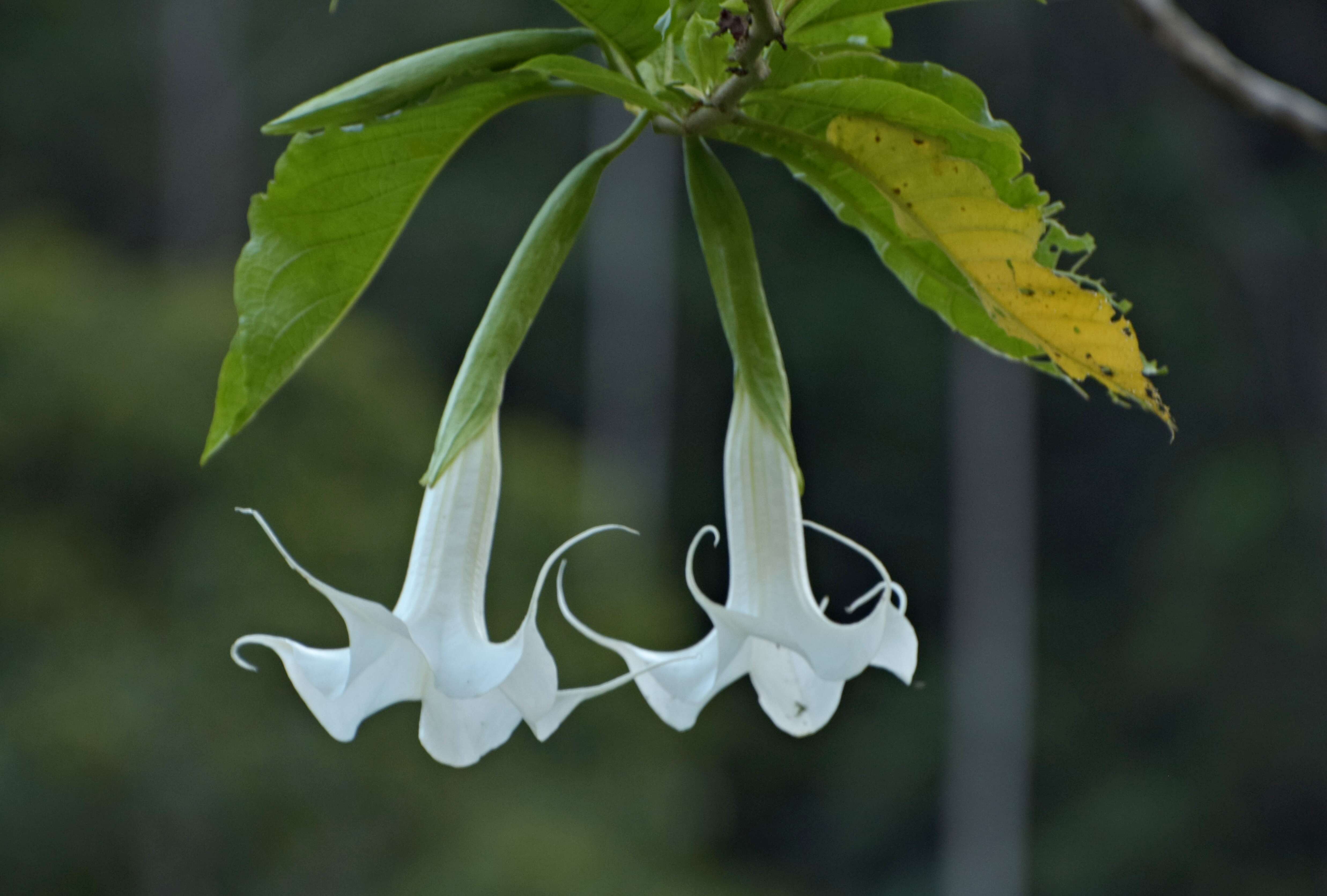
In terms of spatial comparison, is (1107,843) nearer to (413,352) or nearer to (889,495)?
(889,495)

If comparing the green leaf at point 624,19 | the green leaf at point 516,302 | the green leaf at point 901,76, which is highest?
the green leaf at point 624,19

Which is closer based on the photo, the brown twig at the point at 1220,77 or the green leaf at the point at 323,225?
the green leaf at the point at 323,225

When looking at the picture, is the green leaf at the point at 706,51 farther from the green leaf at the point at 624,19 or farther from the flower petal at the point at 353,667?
the flower petal at the point at 353,667

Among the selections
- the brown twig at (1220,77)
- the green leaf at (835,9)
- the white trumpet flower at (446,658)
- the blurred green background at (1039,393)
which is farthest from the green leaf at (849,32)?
the blurred green background at (1039,393)

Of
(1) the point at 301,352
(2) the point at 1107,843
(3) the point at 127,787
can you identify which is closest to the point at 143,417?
(3) the point at 127,787

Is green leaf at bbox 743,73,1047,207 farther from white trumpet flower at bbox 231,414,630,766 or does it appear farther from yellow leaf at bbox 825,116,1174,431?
white trumpet flower at bbox 231,414,630,766

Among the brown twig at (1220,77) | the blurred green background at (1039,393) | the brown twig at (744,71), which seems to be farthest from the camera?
the blurred green background at (1039,393)

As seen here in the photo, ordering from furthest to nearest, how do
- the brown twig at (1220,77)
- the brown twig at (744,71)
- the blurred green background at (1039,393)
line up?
the blurred green background at (1039,393) → the brown twig at (1220,77) → the brown twig at (744,71)
